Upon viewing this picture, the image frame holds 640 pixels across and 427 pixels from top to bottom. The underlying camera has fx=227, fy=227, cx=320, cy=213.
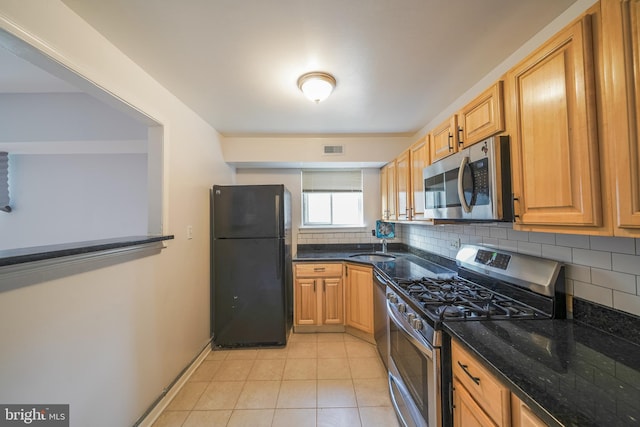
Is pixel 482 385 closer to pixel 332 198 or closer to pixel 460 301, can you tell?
pixel 460 301

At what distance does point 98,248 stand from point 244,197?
4.63 feet

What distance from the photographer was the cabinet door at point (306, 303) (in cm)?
275

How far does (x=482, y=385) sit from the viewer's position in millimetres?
849

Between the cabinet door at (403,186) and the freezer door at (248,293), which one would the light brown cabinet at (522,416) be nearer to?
the cabinet door at (403,186)

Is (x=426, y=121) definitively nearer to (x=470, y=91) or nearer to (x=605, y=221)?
(x=470, y=91)

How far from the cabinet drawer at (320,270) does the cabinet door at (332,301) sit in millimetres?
66

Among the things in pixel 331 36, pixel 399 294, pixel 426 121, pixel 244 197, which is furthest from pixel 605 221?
pixel 244 197

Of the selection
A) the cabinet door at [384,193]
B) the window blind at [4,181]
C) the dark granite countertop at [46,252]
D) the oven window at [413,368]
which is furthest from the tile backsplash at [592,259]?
the window blind at [4,181]

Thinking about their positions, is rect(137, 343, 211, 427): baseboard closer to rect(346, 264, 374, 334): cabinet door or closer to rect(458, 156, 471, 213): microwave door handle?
rect(346, 264, 374, 334): cabinet door

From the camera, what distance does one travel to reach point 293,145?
2.93 meters

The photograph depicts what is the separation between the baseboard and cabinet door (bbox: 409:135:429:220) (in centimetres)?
251

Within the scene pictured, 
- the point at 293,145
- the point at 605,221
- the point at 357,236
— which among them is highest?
the point at 293,145

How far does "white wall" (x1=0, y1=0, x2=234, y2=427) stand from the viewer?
3.13ft

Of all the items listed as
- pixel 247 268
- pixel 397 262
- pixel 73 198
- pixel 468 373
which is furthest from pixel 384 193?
pixel 73 198
